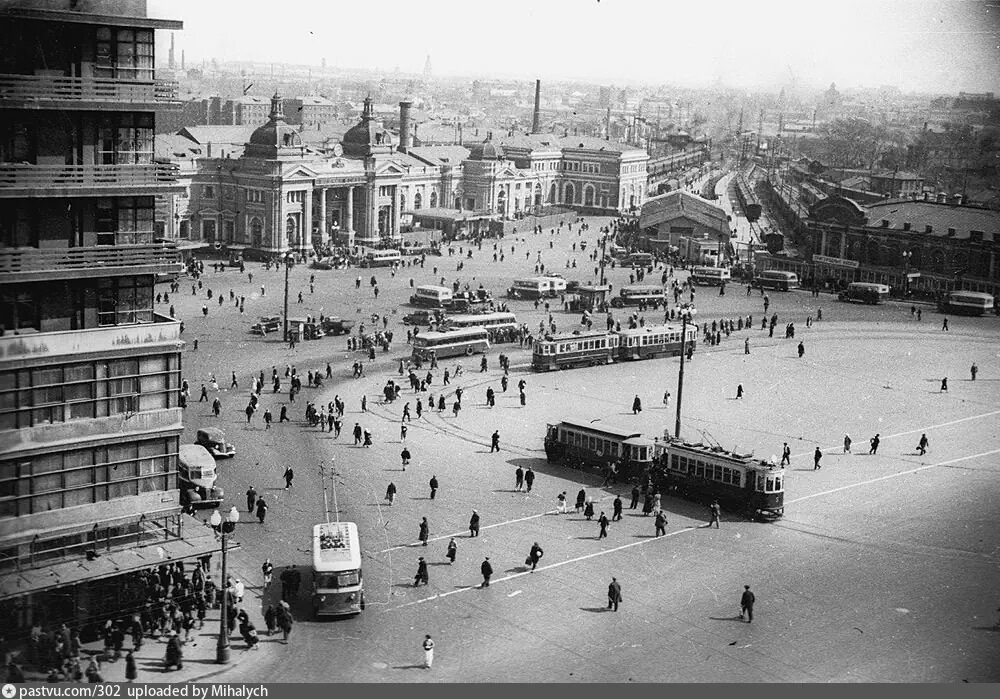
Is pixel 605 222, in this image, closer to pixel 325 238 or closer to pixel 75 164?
pixel 325 238

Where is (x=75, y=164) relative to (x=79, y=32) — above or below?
below

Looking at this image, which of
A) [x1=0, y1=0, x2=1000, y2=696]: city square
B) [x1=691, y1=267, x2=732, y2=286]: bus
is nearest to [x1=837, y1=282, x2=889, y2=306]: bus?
[x1=0, y1=0, x2=1000, y2=696]: city square

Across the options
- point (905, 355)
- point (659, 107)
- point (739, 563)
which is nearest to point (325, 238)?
point (905, 355)

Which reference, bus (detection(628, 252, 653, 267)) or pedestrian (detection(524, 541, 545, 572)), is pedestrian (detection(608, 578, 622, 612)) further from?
bus (detection(628, 252, 653, 267))

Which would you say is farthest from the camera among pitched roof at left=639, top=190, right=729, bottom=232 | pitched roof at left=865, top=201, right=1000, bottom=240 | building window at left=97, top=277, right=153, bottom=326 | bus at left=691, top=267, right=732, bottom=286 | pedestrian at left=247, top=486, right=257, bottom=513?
pitched roof at left=639, top=190, right=729, bottom=232

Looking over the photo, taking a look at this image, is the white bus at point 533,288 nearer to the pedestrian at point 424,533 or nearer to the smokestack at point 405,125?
the smokestack at point 405,125

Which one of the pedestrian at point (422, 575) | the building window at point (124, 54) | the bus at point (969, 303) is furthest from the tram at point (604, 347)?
the building window at point (124, 54)

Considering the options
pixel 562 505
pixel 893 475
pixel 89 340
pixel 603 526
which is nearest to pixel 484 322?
pixel 893 475
